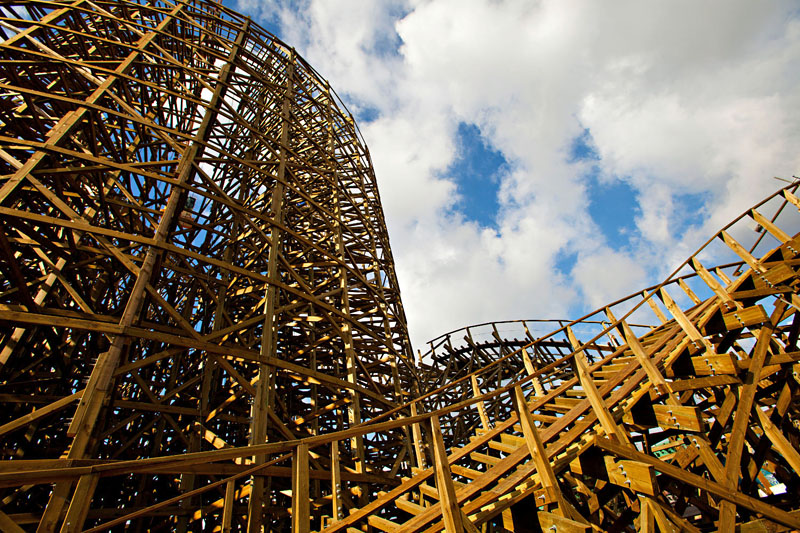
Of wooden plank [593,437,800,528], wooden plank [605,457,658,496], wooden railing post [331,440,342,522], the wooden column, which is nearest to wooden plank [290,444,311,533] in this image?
wooden railing post [331,440,342,522]

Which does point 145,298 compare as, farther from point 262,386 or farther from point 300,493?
point 300,493

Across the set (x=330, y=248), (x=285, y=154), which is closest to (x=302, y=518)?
(x=285, y=154)

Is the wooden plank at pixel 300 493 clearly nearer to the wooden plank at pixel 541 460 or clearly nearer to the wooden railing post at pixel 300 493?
the wooden railing post at pixel 300 493

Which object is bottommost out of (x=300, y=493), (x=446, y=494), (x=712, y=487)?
(x=712, y=487)

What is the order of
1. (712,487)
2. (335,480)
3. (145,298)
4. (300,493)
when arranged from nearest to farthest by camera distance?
(300,493), (712,487), (335,480), (145,298)

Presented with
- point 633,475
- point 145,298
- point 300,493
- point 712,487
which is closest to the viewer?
point 300,493

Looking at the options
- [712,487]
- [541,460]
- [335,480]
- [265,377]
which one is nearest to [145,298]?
[265,377]

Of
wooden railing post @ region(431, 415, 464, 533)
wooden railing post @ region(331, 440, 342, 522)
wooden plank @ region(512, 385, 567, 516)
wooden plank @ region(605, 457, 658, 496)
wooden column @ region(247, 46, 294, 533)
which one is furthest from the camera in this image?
wooden column @ region(247, 46, 294, 533)

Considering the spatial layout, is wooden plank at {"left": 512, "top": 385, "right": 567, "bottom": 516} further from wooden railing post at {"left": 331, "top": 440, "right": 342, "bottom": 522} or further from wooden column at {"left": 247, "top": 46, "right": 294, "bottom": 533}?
wooden column at {"left": 247, "top": 46, "right": 294, "bottom": 533}

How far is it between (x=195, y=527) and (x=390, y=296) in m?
7.10

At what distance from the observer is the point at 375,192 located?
45.0 ft

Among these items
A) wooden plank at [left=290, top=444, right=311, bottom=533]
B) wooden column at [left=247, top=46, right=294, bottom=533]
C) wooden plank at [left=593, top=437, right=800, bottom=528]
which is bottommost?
wooden plank at [left=593, top=437, right=800, bottom=528]

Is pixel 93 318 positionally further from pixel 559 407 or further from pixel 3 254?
pixel 559 407

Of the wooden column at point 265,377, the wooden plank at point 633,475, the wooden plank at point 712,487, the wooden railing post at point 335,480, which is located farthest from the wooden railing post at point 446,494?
the wooden column at point 265,377
